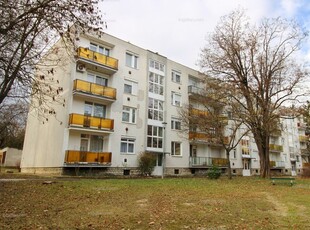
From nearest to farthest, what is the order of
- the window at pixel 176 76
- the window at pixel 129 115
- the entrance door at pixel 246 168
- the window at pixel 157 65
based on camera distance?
the window at pixel 129 115
the window at pixel 157 65
the window at pixel 176 76
the entrance door at pixel 246 168

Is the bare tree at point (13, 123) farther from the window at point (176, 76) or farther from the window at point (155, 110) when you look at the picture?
the window at point (176, 76)

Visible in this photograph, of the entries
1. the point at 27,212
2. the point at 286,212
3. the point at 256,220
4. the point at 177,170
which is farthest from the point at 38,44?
the point at 177,170

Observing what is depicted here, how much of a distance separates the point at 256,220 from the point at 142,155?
2003 centimetres

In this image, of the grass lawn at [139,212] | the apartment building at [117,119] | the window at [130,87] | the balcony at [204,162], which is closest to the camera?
the grass lawn at [139,212]

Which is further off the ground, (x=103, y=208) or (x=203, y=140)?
(x=203, y=140)

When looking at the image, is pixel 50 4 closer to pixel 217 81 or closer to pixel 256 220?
pixel 256 220

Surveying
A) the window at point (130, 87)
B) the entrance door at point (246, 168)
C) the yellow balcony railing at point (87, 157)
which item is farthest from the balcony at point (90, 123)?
the entrance door at point (246, 168)

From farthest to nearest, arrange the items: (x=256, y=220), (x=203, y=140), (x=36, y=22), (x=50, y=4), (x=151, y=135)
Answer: (x=203, y=140) → (x=151, y=135) → (x=36, y=22) → (x=256, y=220) → (x=50, y=4)

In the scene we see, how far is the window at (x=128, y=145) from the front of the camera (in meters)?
27.1

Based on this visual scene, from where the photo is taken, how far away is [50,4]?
6840 millimetres

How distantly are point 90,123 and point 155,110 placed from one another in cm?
943

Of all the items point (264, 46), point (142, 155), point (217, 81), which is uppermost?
point (264, 46)

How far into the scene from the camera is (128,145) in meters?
27.6

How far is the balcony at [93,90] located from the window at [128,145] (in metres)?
4.58
